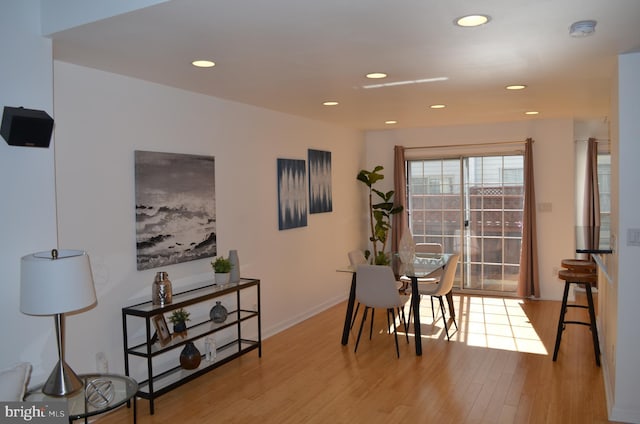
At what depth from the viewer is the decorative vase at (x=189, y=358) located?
4074 mm

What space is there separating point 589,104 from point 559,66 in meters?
2.20

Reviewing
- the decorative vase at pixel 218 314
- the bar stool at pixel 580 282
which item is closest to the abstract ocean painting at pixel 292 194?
the decorative vase at pixel 218 314

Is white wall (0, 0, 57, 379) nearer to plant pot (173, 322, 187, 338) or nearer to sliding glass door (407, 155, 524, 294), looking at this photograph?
plant pot (173, 322, 187, 338)

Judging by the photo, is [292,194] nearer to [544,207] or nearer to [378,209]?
[378,209]

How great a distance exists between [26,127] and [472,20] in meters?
2.37

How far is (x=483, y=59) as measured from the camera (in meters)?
3.39

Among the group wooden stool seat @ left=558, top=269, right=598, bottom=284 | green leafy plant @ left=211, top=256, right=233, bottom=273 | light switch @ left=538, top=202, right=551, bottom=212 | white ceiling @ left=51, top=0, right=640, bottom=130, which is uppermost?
white ceiling @ left=51, top=0, right=640, bottom=130

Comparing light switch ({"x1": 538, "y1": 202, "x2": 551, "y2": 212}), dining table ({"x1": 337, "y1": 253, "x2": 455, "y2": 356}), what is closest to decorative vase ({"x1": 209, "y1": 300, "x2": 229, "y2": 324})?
dining table ({"x1": 337, "y1": 253, "x2": 455, "y2": 356})

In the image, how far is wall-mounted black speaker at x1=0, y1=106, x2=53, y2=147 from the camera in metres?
2.59

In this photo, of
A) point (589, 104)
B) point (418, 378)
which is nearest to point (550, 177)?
point (589, 104)

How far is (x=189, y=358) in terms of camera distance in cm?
407

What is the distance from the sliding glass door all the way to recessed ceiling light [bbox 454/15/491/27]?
15.9 feet

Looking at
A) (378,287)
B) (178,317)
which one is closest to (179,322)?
(178,317)

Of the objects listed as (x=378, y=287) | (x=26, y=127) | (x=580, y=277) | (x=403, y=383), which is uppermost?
(x=26, y=127)
